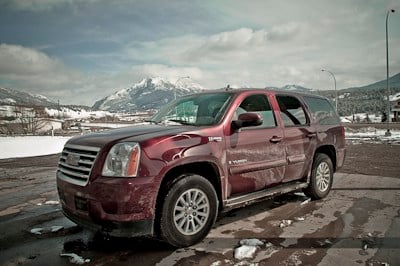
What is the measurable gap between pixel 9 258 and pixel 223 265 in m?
2.37

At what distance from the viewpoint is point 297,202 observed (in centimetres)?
584

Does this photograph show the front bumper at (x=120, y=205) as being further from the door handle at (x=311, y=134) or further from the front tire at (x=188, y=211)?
the door handle at (x=311, y=134)

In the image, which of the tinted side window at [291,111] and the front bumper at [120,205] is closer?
the front bumper at [120,205]

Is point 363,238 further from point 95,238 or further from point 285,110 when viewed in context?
point 95,238

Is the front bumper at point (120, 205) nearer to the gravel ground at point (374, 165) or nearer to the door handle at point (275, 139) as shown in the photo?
the door handle at point (275, 139)

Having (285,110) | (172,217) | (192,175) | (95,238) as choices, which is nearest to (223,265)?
(172,217)

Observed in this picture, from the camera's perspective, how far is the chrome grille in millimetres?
3594

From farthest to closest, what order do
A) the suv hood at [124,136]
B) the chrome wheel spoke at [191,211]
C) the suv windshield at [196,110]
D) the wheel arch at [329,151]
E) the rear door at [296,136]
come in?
the wheel arch at [329,151]
the rear door at [296,136]
the suv windshield at [196,110]
the chrome wheel spoke at [191,211]
the suv hood at [124,136]

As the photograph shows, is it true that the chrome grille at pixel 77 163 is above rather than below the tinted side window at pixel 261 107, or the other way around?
below

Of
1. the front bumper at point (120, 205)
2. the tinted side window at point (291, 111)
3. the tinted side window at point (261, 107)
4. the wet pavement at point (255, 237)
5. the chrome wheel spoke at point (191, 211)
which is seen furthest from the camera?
the tinted side window at point (291, 111)

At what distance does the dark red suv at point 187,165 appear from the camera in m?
3.44

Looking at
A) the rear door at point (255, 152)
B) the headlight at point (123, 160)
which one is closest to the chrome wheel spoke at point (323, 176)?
the rear door at point (255, 152)

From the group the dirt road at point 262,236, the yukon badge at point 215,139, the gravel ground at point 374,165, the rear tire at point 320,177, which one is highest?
the yukon badge at point 215,139

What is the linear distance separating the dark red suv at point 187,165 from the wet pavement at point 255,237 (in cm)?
35
